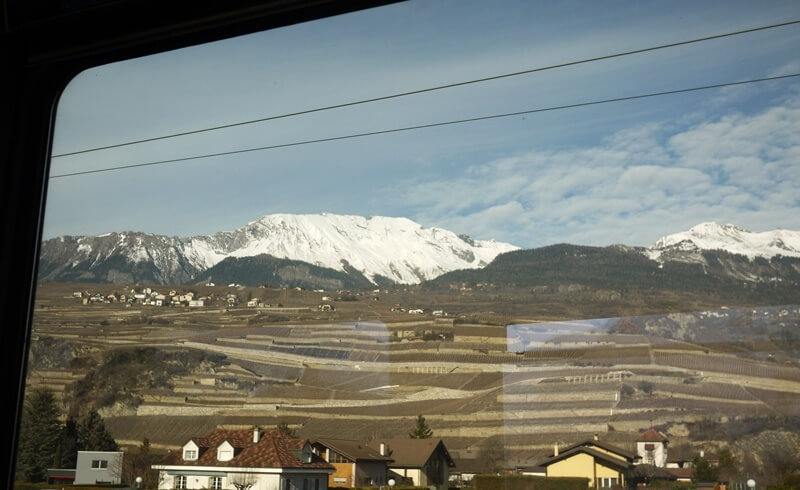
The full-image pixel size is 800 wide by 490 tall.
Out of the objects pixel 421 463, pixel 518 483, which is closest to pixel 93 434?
pixel 421 463

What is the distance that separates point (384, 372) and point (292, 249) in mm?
516

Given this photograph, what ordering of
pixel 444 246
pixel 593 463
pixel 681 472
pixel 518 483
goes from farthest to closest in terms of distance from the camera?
pixel 444 246
pixel 518 483
pixel 593 463
pixel 681 472

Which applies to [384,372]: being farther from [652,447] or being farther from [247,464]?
[652,447]

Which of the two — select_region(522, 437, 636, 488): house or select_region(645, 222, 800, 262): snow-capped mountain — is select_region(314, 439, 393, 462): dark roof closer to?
select_region(522, 437, 636, 488): house

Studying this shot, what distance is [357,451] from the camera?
7.06ft

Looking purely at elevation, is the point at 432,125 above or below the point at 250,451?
above

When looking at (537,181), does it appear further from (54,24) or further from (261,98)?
(54,24)

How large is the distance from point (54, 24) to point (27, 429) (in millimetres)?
1306

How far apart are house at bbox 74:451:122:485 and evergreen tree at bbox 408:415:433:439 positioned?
1.00 m

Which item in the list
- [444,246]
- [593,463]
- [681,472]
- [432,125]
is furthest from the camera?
[432,125]

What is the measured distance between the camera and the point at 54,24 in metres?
2.19

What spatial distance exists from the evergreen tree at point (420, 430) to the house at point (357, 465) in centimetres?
10

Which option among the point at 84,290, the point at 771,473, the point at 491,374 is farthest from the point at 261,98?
the point at 771,473

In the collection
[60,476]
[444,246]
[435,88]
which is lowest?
[60,476]
